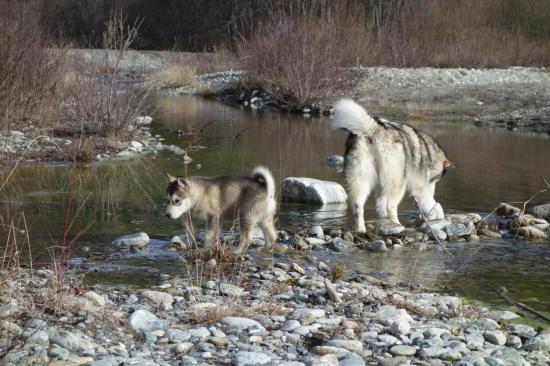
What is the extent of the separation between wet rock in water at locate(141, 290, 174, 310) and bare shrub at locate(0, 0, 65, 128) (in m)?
9.91

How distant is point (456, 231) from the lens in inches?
406

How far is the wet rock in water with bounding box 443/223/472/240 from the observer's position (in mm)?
10281

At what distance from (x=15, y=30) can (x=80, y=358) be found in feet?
43.4

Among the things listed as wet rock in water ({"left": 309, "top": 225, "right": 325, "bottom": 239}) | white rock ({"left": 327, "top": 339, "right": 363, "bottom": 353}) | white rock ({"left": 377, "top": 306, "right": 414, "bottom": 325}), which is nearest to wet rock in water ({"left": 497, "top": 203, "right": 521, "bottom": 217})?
wet rock in water ({"left": 309, "top": 225, "right": 325, "bottom": 239})

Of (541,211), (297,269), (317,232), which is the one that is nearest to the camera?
(297,269)

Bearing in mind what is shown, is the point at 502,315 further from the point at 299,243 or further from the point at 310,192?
the point at 310,192

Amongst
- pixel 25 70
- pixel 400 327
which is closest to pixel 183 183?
pixel 400 327

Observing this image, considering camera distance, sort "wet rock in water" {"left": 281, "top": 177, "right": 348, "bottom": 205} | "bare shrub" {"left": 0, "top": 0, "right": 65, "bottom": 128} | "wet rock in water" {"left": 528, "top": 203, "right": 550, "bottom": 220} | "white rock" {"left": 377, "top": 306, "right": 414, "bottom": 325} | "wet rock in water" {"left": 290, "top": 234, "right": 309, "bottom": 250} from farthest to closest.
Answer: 1. "bare shrub" {"left": 0, "top": 0, "right": 65, "bottom": 128}
2. "wet rock in water" {"left": 281, "top": 177, "right": 348, "bottom": 205}
3. "wet rock in water" {"left": 528, "top": 203, "right": 550, "bottom": 220}
4. "wet rock in water" {"left": 290, "top": 234, "right": 309, "bottom": 250}
5. "white rock" {"left": 377, "top": 306, "right": 414, "bottom": 325}

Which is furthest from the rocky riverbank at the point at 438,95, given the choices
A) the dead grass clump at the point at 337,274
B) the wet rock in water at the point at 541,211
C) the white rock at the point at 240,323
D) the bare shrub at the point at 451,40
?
the white rock at the point at 240,323

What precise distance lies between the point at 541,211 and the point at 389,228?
2.63 metres

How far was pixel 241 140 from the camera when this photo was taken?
19.4 meters

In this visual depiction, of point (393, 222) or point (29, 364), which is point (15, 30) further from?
point (29, 364)

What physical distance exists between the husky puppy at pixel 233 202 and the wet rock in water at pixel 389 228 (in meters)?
1.65

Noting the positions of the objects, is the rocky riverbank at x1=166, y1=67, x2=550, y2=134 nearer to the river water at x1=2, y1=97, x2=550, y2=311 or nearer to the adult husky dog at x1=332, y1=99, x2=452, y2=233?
the river water at x1=2, y1=97, x2=550, y2=311
